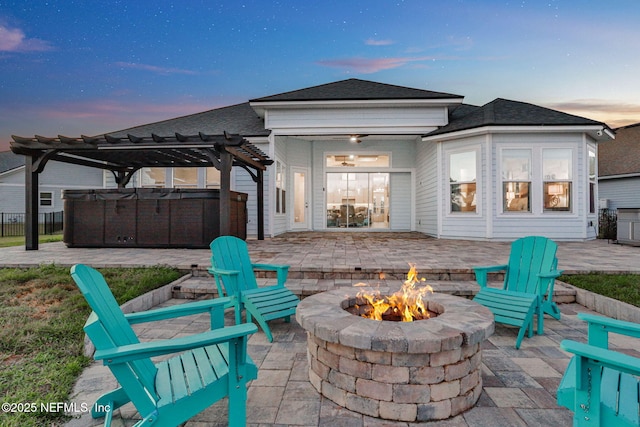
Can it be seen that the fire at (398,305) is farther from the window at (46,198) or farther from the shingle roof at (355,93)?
the window at (46,198)

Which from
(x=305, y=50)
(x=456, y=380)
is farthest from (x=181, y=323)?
(x=305, y=50)

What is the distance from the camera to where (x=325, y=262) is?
5.70 metres

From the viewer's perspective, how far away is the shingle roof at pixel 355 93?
1002 centimetres

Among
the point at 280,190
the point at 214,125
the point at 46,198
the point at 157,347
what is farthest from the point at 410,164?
the point at 46,198

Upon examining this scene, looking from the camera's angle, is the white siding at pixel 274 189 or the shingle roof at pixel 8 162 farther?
the shingle roof at pixel 8 162

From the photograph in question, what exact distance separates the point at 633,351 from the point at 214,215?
734 cm

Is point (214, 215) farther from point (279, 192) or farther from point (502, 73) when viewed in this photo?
point (502, 73)

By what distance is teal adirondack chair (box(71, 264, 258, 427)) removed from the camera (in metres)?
1.48

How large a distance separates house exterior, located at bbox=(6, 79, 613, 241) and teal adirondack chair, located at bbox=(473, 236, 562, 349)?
592 cm

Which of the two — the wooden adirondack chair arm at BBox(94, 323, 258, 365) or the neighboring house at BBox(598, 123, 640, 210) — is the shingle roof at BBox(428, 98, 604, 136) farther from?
the neighboring house at BBox(598, 123, 640, 210)

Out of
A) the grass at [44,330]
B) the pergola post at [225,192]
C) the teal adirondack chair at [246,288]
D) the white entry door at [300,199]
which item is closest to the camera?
the grass at [44,330]

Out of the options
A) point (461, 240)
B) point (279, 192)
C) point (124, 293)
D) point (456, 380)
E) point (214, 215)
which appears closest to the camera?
point (456, 380)

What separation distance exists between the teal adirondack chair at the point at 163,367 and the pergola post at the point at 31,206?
7.42 meters

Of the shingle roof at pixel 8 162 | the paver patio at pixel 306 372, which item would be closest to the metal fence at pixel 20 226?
the shingle roof at pixel 8 162
